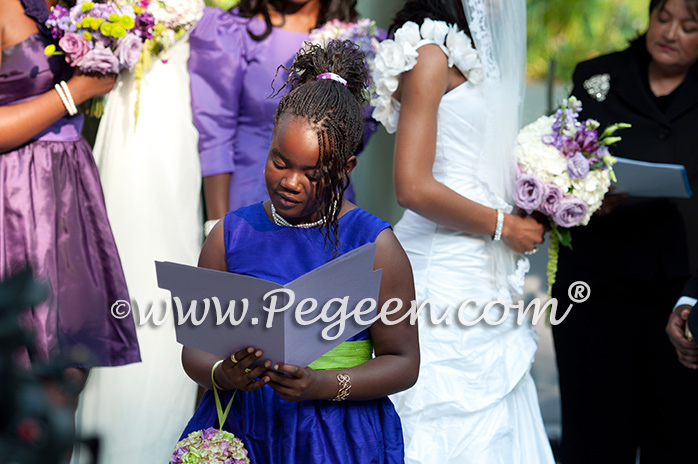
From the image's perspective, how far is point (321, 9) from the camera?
3121mm

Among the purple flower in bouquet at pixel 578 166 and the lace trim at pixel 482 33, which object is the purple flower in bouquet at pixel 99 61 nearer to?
the lace trim at pixel 482 33

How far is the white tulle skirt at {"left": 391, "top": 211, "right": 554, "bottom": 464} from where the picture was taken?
2584mm

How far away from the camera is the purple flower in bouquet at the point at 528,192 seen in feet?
8.84

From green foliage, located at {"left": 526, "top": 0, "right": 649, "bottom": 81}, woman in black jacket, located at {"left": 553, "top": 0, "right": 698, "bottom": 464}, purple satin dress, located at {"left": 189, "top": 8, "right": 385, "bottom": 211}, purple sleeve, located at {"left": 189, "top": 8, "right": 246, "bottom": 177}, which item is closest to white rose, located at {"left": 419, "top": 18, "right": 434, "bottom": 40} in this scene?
purple satin dress, located at {"left": 189, "top": 8, "right": 385, "bottom": 211}

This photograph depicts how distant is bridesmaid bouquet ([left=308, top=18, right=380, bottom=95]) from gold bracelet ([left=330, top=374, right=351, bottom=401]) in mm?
1464

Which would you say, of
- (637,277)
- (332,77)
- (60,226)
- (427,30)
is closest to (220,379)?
(332,77)

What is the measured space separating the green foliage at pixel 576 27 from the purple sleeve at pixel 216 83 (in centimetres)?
469

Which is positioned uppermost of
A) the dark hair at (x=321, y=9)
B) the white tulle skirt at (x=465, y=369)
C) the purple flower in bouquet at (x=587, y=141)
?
the dark hair at (x=321, y=9)

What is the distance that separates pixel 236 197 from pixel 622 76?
1.70 meters

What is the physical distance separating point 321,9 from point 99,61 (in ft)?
2.98

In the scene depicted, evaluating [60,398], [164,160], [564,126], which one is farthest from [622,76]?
[60,398]

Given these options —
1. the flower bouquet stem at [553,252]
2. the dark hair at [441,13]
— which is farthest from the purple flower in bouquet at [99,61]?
the flower bouquet stem at [553,252]

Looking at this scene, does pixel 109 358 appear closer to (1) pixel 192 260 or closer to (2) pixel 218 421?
(1) pixel 192 260

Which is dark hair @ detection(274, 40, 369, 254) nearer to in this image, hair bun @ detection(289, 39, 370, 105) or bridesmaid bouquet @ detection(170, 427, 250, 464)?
hair bun @ detection(289, 39, 370, 105)
